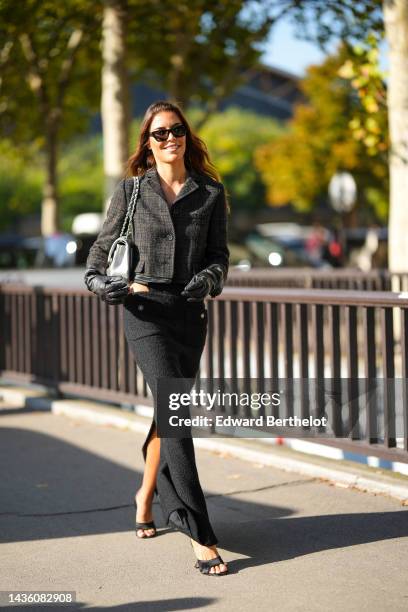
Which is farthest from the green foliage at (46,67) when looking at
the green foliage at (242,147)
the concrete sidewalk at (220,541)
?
the green foliage at (242,147)

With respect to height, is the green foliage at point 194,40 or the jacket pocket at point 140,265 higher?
the green foliage at point 194,40

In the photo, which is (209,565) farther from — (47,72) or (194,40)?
(47,72)

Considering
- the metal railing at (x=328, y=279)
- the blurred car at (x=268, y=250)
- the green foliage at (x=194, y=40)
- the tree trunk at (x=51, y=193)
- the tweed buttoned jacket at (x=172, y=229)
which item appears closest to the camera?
the tweed buttoned jacket at (x=172, y=229)

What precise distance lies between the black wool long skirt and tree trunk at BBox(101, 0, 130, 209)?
8.91m

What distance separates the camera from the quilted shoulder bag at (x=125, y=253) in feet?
17.3

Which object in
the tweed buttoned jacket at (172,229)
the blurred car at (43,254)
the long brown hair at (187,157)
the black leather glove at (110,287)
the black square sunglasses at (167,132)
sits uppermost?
the blurred car at (43,254)

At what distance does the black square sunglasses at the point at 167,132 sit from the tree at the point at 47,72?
38.3 feet

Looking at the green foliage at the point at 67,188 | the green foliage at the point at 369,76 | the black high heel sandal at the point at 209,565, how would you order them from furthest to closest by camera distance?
the green foliage at the point at 67,188 → the green foliage at the point at 369,76 → the black high heel sandal at the point at 209,565

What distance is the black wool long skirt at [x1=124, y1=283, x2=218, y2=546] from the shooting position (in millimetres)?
5199

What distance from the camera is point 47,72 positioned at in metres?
25.5

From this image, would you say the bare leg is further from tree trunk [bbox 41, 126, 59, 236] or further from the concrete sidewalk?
tree trunk [bbox 41, 126, 59, 236]

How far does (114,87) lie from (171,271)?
9.50m

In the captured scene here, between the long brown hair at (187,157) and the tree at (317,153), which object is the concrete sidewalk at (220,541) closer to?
the long brown hair at (187,157)

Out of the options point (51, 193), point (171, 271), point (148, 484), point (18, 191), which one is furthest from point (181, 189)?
point (18, 191)
